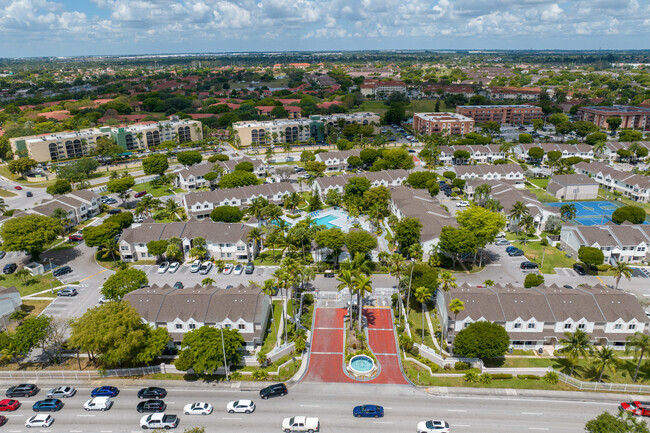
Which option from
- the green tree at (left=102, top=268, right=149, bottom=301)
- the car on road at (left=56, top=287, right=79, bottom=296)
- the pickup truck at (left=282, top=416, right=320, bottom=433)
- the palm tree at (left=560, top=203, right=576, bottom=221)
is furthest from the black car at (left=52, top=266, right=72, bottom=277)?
the palm tree at (left=560, top=203, right=576, bottom=221)

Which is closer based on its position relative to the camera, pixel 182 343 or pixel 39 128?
pixel 182 343

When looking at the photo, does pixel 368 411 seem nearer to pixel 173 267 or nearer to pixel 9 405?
pixel 9 405

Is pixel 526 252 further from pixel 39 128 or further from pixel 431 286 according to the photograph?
pixel 39 128

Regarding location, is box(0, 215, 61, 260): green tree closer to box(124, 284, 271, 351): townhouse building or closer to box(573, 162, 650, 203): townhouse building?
box(124, 284, 271, 351): townhouse building

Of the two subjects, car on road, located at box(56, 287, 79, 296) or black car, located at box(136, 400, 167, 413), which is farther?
car on road, located at box(56, 287, 79, 296)

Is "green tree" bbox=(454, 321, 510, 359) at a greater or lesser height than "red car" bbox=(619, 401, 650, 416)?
greater

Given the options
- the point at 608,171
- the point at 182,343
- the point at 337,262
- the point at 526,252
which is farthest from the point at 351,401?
the point at 608,171

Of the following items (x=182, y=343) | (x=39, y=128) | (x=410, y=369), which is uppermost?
(x=39, y=128)

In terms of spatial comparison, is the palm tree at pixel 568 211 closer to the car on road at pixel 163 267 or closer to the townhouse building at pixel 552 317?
the townhouse building at pixel 552 317
